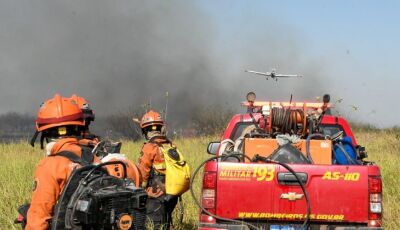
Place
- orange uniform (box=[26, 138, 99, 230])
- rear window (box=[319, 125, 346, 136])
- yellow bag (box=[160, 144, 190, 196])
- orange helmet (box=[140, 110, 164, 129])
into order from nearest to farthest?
orange uniform (box=[26, 138, 99, 230]) → yellow bag (box=[160, 144, 190, 196]) → orange helmet (box=[140, 110, 164, 129]) → rear window (box=[319, 125, 346, 136])

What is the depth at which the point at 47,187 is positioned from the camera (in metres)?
2.97

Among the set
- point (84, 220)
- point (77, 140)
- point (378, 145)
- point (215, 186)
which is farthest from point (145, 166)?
point (378, 145)

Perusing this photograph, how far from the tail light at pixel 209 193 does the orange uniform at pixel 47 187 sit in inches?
81.3

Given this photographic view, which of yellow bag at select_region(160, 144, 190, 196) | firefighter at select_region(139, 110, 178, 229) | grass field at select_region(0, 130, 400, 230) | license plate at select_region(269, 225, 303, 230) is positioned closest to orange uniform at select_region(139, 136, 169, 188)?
firefighter at select_region(139, 110, 178, 229)

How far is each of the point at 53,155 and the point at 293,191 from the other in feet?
8.19

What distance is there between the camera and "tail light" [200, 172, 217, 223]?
500cm

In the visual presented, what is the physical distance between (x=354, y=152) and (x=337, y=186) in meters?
1.40

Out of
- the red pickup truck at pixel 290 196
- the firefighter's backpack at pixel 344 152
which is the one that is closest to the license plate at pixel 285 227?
the red pickup truck at pixel 290 196

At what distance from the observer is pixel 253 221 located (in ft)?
16.6

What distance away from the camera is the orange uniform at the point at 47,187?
2.94m

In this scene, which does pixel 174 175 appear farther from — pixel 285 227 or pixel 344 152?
pixel 344 152

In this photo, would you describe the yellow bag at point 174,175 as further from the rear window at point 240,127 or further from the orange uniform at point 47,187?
the orange uniform at point 47,187

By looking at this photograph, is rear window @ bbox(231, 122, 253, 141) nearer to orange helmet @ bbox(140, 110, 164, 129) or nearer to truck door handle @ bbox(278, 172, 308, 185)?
orange helmet @ bbox(140, 110, 164, 129)

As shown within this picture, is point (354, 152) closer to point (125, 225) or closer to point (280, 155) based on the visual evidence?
point (280, 155)
